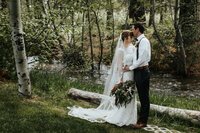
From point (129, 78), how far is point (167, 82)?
9073 millimetres

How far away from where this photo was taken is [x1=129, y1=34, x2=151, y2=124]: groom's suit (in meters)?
5.01

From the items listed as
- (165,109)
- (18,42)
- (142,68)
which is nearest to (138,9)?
(165,109)

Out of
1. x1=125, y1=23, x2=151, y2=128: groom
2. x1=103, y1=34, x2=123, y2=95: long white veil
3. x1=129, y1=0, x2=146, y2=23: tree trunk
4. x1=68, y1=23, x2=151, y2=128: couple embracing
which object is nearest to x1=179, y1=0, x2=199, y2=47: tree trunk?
x1=129, y1=0, x2=146, y2=23: tree trunk

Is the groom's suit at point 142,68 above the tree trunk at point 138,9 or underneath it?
underneath

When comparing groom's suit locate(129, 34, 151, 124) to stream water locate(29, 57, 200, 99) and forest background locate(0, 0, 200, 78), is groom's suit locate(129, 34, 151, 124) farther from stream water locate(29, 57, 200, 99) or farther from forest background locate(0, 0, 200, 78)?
stream water locate(29, 57, 200, 99)

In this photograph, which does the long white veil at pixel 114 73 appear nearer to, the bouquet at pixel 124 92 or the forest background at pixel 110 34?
the bouquet at pixel 124 92

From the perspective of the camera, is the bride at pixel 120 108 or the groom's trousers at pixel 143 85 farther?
the bride at pixel 120 108

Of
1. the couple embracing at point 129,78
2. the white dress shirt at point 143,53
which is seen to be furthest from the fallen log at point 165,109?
the white dress shirt at point 143,53

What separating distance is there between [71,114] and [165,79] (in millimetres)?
10215

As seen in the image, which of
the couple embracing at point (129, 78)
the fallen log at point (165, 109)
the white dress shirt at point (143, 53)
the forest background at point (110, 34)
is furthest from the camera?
the forest background at point (110, 34)

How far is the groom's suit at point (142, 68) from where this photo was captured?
5.01 meters

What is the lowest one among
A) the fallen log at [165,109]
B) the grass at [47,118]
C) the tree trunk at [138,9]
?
the fallen log at [165,109]

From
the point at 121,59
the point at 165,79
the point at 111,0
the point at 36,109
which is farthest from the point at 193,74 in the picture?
the point at 36,109

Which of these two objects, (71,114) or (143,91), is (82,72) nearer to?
(71,114)
